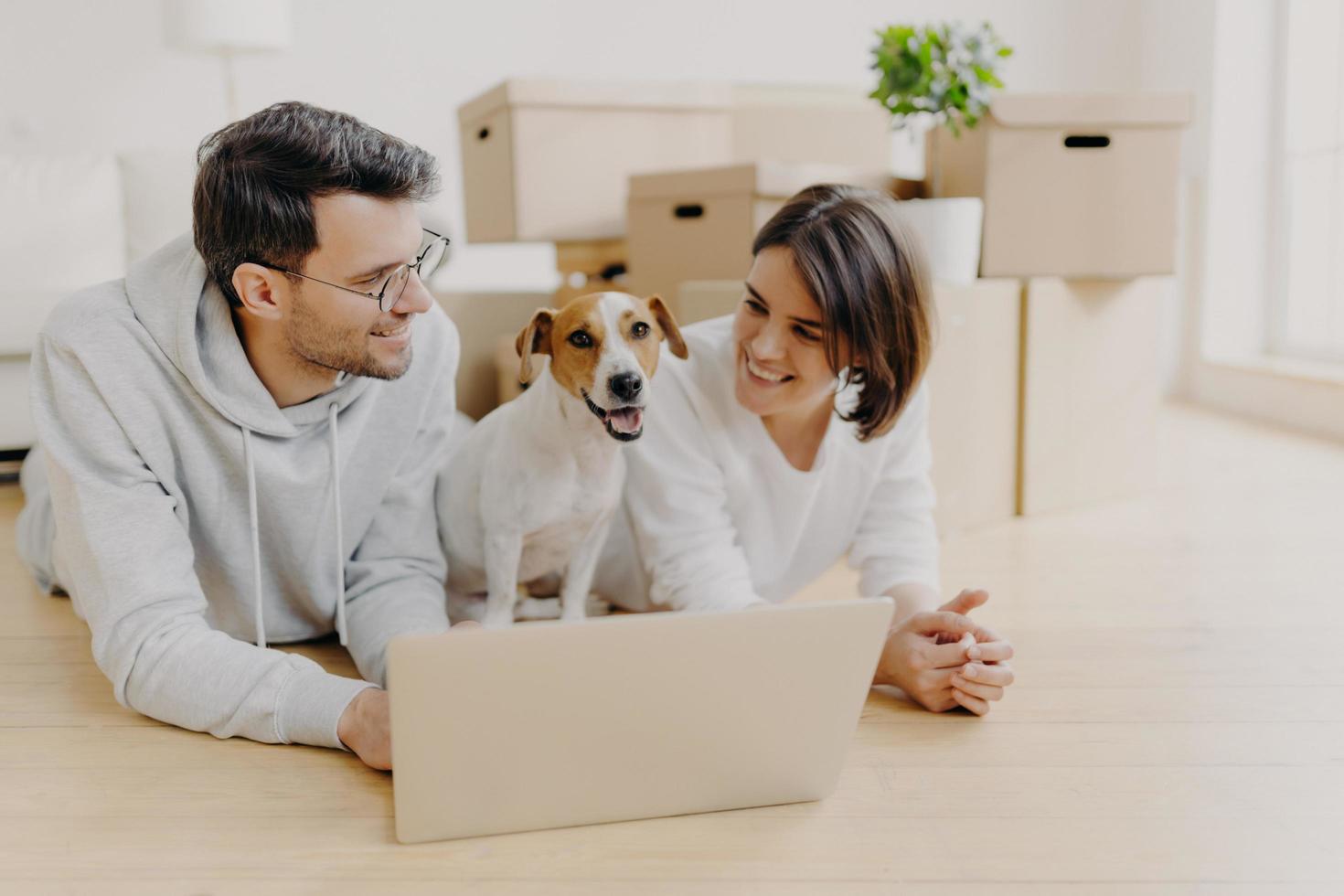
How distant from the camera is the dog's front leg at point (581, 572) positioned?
1.56 meters

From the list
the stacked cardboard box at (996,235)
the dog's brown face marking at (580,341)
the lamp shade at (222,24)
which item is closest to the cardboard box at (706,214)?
the stacked cardboard box at (996,235)

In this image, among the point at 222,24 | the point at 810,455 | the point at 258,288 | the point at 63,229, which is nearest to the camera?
the point at 258,288

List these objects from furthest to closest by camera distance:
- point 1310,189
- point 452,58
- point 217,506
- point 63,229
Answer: point 452,58 → point 1310,189 → point 63,229 → point 217,506

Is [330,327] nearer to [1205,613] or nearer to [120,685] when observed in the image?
[120,685]

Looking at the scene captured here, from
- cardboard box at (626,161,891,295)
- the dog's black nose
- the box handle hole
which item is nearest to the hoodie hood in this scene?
the dog's black nose

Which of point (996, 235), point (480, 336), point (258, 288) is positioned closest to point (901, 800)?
point (258, 288)

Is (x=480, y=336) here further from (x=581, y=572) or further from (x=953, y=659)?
(x=953, y=659)

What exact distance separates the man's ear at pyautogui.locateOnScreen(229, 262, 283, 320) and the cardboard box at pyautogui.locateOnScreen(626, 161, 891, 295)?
106cm

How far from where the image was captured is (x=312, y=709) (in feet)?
3.84

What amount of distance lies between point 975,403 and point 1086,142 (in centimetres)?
60

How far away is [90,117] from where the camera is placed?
3.85 metres

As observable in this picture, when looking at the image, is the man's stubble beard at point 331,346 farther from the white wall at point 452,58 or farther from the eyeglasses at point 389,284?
the white wall at point 452,58

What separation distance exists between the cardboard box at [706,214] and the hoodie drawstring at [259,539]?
0.99m

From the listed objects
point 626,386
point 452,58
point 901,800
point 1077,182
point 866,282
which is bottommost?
point 901,800
